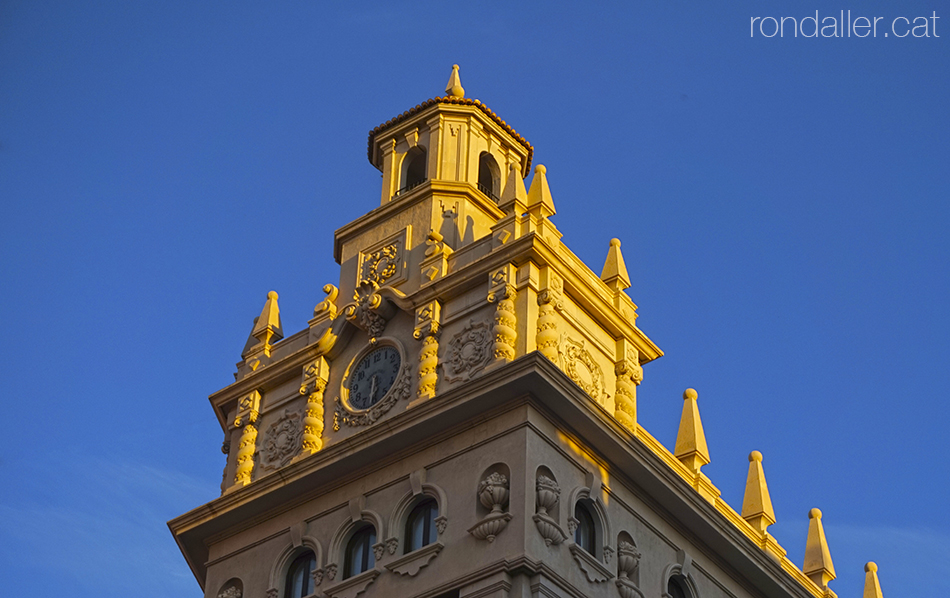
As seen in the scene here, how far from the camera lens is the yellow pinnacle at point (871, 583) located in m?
53.8

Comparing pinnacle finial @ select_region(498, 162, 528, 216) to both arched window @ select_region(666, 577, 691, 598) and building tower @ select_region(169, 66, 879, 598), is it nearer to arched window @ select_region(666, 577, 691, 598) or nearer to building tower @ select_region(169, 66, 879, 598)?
building tower @ select_region(169, 66, 879, 598)

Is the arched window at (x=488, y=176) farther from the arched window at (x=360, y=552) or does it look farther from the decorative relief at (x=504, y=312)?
the arched window at (x=360, y=552)

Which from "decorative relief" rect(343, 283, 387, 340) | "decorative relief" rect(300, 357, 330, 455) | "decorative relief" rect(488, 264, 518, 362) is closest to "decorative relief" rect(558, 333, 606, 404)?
"decorative relief" rect(488, 264, 518, 362)

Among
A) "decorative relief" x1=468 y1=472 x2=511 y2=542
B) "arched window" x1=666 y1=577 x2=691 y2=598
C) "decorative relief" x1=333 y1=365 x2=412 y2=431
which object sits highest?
"decorative relief" x1=333 y1=365 x2=412 y2=431

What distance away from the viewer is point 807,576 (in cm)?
5225

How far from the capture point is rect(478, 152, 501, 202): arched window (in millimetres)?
53156

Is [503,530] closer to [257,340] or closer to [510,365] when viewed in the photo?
[510,365]

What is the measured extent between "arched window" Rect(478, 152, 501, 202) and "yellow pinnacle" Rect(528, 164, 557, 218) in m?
4.56

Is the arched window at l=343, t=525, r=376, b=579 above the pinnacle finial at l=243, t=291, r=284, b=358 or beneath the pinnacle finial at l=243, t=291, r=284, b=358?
beneath

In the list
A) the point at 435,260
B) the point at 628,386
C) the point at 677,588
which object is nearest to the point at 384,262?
the point at 435,260

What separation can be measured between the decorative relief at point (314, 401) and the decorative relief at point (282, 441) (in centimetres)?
52

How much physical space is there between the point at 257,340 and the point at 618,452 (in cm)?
1233

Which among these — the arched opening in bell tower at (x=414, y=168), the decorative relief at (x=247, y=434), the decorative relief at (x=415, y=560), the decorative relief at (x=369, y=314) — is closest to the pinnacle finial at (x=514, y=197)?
the decorative relief at (x=369, y=314)

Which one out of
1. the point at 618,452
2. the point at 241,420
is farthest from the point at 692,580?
the point at 241,420
